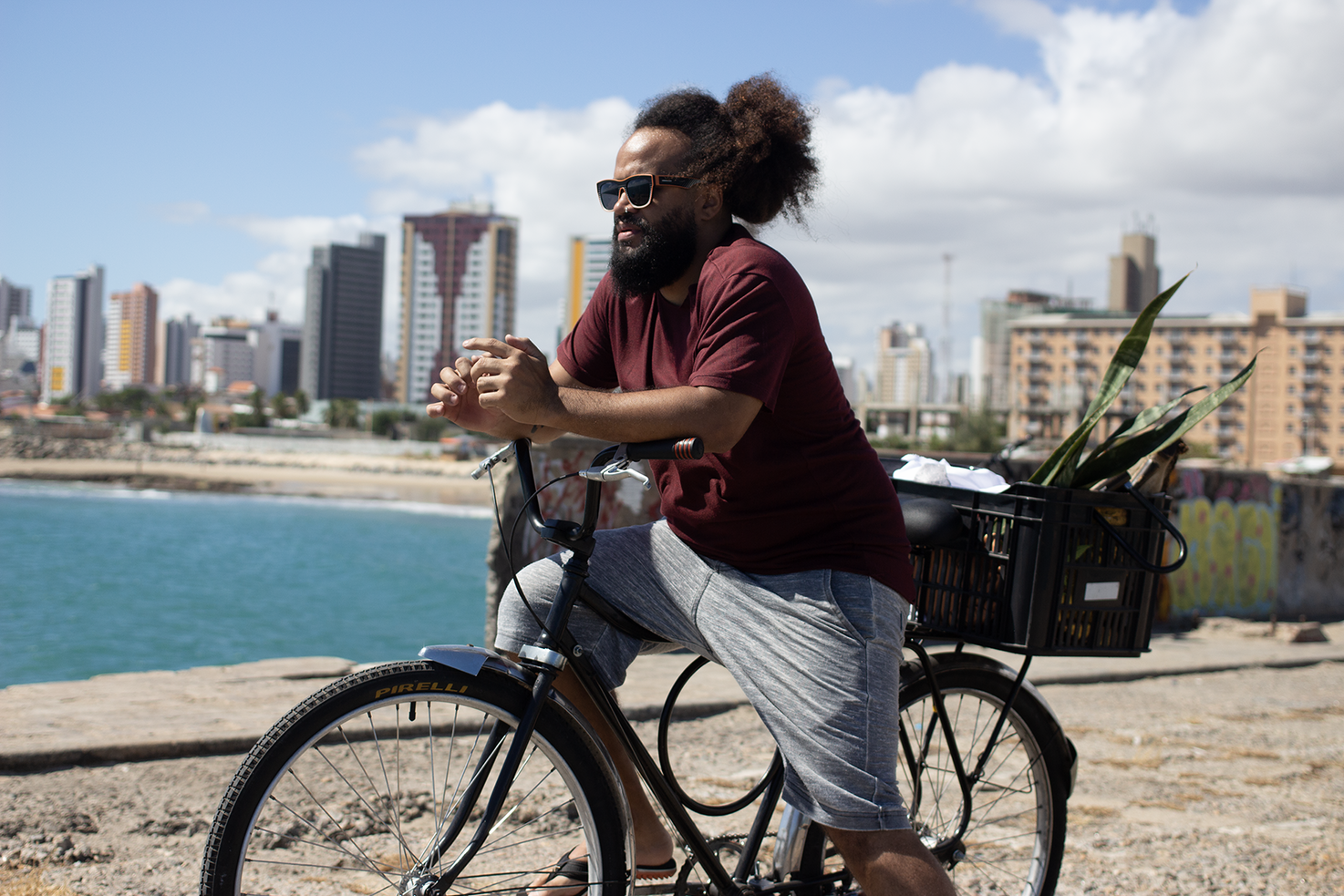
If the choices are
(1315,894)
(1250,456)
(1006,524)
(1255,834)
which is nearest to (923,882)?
(1006,524)

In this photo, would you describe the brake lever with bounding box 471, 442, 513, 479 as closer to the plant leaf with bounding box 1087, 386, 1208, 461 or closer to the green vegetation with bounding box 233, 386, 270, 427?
the plant leaf with bounding box 1087, 386, 1208, 461

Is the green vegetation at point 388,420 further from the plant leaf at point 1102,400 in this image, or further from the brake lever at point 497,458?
the brake lever at point 497,458

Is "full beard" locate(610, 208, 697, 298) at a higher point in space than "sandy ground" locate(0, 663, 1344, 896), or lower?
higher

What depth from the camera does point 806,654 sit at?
198cm

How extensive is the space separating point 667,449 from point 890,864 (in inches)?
35.2

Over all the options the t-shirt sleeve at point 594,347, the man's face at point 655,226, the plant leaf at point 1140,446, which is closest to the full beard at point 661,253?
the man's face at point 655,226

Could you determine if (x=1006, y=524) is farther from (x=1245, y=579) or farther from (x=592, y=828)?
(x=1245, y=579)

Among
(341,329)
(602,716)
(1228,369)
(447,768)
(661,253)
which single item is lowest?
(447,768)

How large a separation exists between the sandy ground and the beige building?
114301 millimetres

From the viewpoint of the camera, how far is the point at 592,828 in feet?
6.44

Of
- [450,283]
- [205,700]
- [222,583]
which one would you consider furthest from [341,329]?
[205,700]

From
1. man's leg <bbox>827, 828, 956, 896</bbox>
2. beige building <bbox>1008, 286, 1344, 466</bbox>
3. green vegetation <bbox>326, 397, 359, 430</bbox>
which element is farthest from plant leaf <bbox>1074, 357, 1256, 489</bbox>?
green vegetation <bbox>326, 397, 359, 430</bbox>

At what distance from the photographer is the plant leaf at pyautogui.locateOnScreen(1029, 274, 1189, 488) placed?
8.32ft

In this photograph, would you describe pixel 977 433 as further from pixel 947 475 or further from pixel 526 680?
pixel 526 680
